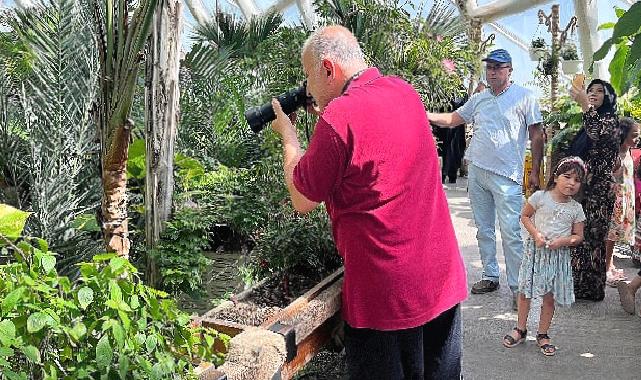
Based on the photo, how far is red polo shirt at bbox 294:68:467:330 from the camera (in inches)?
68.2

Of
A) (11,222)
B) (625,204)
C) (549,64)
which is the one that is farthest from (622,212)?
(549,64)

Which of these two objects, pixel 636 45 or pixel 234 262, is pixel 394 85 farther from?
pixel 234 262

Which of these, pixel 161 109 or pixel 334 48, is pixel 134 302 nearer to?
pixel 334 48

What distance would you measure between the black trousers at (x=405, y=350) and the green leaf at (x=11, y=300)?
110 centimetres

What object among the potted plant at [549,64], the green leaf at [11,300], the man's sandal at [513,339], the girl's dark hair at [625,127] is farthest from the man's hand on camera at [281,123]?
the potted plant at [549,64]

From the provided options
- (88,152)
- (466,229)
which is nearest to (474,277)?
(466,229)

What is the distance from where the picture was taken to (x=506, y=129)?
400cm

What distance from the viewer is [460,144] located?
10211 millimetres

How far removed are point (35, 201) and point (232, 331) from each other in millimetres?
1551

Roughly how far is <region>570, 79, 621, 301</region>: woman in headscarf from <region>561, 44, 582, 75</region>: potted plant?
5.47 m

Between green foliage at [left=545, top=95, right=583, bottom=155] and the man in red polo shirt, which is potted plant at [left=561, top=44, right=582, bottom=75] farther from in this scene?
the man in red polo shirt

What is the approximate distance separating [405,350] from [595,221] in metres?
2.81

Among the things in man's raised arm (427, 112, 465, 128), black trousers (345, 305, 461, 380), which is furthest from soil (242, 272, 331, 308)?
man's raised arm (427, 112, 465, 128)

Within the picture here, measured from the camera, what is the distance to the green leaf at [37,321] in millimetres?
1041
